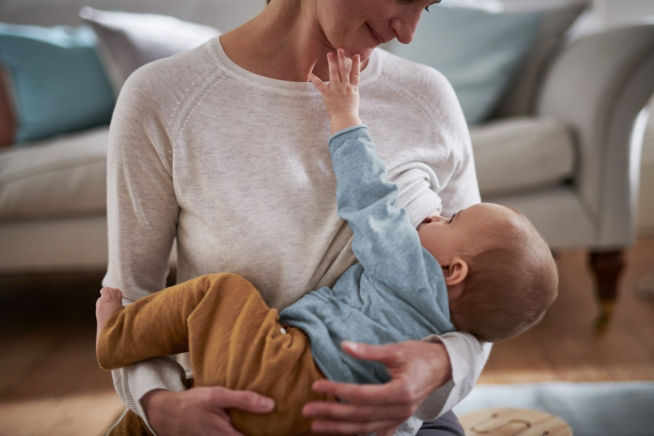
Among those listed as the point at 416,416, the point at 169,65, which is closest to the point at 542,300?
the point at 416,416

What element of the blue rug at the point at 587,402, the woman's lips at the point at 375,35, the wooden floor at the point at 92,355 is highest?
the woman's lips at the point at 375,35

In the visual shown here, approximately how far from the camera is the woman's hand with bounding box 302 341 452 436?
0.78m

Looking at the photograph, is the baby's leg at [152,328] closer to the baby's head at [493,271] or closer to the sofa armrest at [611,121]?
the baby's head at [493,271]

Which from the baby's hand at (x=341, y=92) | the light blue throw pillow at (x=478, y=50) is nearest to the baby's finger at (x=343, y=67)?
the baby's hand at (x=341, y=92)

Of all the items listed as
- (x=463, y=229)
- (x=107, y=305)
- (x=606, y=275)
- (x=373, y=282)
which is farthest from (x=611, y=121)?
(x=107, y=305)

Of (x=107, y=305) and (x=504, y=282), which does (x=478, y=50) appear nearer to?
(x=504, y=282)

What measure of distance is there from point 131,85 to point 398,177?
0.42 m

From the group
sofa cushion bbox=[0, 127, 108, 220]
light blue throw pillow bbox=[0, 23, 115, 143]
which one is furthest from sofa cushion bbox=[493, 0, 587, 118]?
light blue throw pillow bbox=[0, 23, 115, 143]

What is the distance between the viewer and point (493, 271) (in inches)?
36.7

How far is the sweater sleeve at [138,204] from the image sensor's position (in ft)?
3.01

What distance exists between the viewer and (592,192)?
6.73 ft

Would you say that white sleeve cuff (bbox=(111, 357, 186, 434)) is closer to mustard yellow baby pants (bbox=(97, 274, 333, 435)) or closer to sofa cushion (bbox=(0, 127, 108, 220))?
mustard yellow baby pants (bbox=(97, 274, 333, 435))

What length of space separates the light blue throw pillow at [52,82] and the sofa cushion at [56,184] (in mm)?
427

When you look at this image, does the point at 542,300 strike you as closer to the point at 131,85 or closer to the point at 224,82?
the point at 224,82
